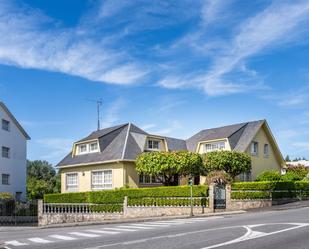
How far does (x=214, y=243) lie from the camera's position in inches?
483

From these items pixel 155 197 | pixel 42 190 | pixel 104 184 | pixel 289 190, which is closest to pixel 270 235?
pixel 155 197

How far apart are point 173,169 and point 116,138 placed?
9315 mm

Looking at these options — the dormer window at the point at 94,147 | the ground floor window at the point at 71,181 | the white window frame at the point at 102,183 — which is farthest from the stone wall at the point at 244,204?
the ground floor window at the point at 71,181

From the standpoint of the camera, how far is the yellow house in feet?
137

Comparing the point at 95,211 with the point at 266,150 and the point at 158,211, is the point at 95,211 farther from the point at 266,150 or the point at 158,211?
the point at 266,150

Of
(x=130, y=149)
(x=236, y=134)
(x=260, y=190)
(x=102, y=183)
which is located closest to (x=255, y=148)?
(x=236, y=134)

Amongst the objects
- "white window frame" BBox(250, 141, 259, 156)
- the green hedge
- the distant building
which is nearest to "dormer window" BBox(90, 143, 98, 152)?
the green hedge

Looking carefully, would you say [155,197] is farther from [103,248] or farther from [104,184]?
[103,248]

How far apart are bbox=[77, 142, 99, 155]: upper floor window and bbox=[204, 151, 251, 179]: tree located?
11.2 meters

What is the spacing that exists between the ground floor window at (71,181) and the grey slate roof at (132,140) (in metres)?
1.21

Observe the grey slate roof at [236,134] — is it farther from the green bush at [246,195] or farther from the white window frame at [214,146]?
the green bush at [246,195]

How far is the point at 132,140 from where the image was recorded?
1716 inches

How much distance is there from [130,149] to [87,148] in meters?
5.92

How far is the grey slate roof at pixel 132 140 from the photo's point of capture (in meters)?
42.3
